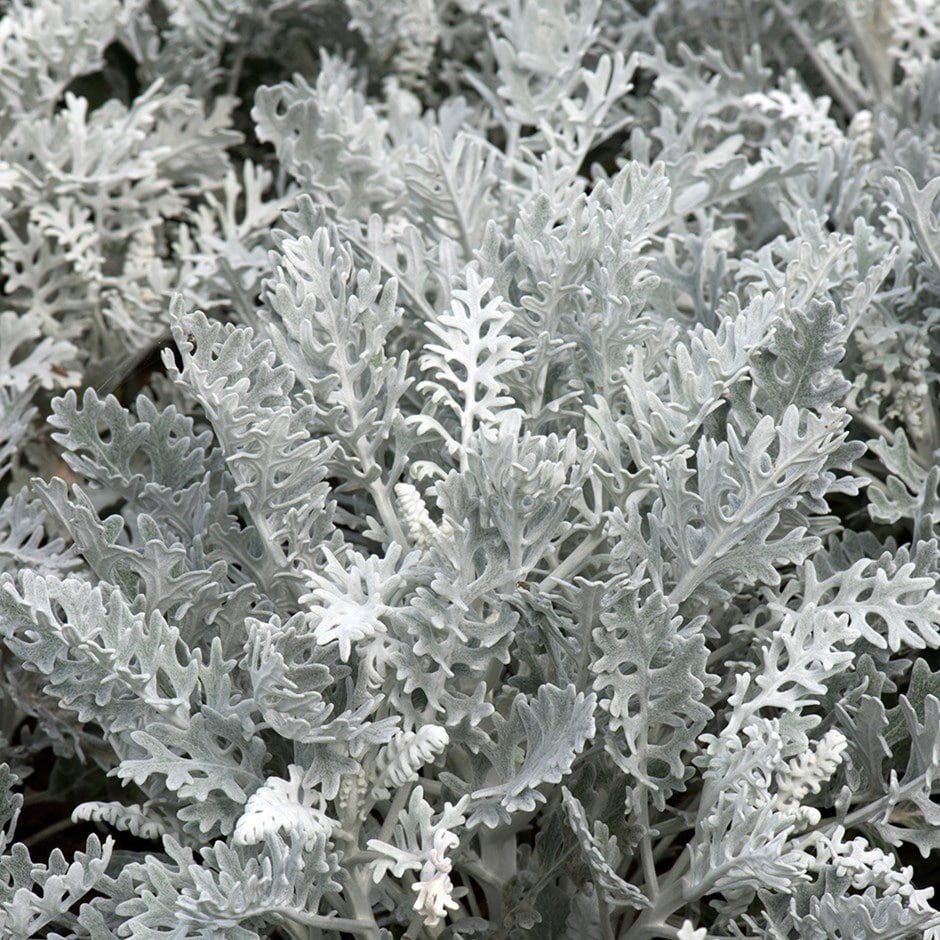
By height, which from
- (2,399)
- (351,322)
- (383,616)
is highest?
(351,322)

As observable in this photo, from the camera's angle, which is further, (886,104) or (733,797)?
(886,104)

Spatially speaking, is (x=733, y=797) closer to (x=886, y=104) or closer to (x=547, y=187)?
(x=547, y=187)

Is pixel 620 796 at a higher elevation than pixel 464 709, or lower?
lower

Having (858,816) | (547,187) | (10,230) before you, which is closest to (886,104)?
(547,187)

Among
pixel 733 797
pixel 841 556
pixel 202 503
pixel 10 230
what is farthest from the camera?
pixel 10 230

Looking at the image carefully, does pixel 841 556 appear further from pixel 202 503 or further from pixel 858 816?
pixel 202 503

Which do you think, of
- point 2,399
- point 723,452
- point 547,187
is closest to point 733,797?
point 723,452

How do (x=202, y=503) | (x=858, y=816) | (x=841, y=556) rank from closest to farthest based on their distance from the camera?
(x=858, y=816) → (x=202, y=503) → (x=841, y=556)
